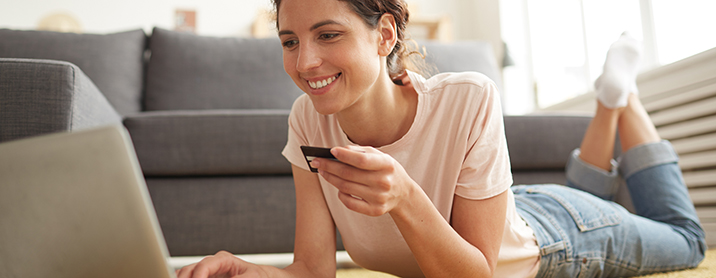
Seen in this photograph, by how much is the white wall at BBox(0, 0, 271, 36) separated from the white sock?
275cm

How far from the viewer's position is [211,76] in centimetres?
195

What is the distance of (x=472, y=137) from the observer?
0.74 m

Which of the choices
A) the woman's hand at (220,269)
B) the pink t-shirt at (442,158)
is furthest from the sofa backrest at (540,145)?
the woman's hand at (220,269)

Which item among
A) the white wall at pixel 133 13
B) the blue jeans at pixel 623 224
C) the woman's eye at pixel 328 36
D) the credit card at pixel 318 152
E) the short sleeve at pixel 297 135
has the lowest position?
the blue jeans at pixel 623 224

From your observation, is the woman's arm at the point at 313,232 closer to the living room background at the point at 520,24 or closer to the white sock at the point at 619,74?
the white sock at the point at 619,74

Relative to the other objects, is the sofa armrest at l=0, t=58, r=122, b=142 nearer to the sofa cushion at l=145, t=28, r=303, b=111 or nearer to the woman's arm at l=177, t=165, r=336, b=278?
the woman's arm at l=177, t=165, r=336, b=278

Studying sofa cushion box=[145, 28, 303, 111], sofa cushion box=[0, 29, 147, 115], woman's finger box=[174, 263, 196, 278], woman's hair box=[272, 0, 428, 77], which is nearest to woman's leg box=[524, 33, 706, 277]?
woman's hair box=[272, 0, 428, 77]

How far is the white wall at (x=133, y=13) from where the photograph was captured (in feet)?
11.7

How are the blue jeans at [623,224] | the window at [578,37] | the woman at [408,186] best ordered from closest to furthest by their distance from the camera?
the woman at [408,186] → the blue jeans at [623,224] → the window at [578,37]

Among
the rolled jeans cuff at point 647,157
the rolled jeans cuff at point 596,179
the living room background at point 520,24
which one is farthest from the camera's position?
the living room background at point 520,24

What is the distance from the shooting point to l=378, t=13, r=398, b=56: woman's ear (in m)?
0.76

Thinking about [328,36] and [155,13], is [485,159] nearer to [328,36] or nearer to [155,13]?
[328,36]

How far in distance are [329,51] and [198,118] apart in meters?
0.83

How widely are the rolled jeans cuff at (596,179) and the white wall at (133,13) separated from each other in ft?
9.27
